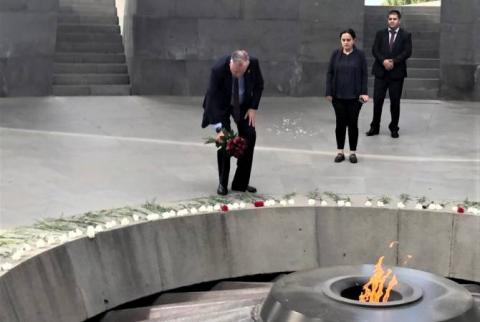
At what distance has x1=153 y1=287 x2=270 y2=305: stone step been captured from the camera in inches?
254

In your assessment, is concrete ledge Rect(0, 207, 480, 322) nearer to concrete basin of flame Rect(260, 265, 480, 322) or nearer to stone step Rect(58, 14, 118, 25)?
concrete basin of flame Rect(260, 265, 480, 322)

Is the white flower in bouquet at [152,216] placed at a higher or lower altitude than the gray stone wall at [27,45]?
lower

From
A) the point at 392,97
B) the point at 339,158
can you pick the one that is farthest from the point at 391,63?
the point at 339,158

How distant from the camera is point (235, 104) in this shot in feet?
25.4

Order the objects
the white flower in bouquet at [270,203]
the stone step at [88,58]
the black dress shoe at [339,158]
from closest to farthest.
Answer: the white flower in bouquet at [270,203]
the black dress shoe at [339,158]
the stone step at [88,58]

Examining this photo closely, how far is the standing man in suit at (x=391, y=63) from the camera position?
37.0 ft

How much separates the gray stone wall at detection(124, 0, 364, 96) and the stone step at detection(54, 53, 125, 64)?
0.61m

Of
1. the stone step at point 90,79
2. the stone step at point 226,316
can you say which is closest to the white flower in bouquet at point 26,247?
the stone step at point 226,316

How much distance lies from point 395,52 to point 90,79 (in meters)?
6.32

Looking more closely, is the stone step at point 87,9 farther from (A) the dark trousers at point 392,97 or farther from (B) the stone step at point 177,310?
(B) the stone step at point 177,310

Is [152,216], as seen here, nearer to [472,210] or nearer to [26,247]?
[26,247]

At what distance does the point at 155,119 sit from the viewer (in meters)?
12.6

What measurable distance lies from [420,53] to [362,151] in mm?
6761

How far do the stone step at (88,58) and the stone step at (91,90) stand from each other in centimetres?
84
